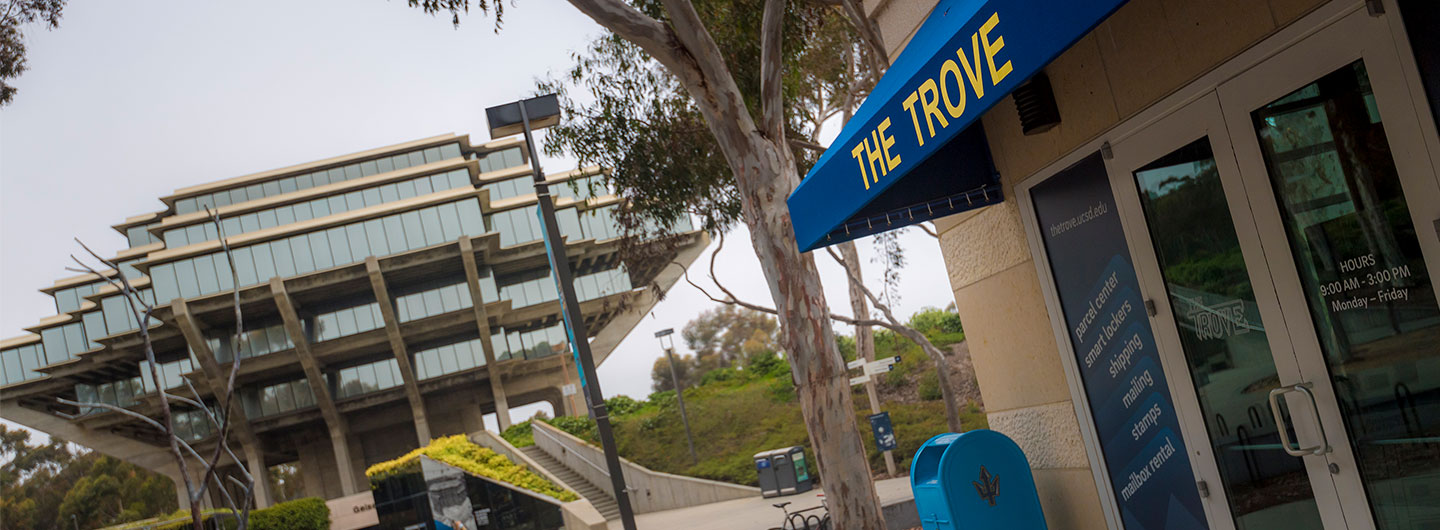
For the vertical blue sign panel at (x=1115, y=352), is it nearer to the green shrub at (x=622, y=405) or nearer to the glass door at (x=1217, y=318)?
the glass door at (x=1217, y=318)

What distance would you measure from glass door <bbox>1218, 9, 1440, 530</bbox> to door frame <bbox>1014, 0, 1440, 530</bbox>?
0.03 m

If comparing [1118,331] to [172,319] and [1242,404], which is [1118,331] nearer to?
[1242,404]

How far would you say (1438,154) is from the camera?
2.72m

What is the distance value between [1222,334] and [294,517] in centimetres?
3159

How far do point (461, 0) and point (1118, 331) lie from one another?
672 cm

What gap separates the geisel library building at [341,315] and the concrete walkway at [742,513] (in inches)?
671

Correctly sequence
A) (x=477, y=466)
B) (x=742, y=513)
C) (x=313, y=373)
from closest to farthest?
(x=742, y=513) → (x=477, y=466) → (x=313, y=373)

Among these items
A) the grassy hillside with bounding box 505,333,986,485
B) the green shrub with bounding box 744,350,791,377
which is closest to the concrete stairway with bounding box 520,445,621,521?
the grassy hillside with bounding box 505,333,986,485

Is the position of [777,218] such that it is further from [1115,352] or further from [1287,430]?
[1287,430]

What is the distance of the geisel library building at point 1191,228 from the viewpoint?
2.92 meters

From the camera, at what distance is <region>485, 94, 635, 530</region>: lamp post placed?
31.9ft

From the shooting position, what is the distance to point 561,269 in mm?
10492

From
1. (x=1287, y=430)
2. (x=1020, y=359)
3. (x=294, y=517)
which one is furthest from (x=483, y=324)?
(x=1287, y=430)

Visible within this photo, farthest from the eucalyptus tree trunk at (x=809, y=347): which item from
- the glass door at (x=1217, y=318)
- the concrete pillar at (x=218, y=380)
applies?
the concrete pillar at (x=218, y=380)
